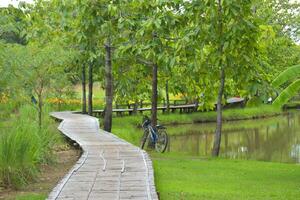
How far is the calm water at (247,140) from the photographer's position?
58.6 feet

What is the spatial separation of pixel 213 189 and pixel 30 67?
616 centimetres

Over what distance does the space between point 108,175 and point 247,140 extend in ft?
49.9

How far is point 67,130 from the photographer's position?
16.2 m

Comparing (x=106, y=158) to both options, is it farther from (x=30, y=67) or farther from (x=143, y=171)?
(x=30, y=67)

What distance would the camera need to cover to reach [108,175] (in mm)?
8344

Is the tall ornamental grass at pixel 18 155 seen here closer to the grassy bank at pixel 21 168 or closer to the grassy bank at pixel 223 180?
the grassy bank at pixel 21 168

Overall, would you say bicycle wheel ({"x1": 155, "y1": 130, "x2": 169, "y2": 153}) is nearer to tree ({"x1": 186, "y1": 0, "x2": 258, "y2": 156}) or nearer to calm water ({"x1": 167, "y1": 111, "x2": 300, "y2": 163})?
calm water ({"x1": 167, "y1": 111, "x2": 300, "y2": 163})

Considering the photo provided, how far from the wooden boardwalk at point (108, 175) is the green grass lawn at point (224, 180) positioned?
1.22ft

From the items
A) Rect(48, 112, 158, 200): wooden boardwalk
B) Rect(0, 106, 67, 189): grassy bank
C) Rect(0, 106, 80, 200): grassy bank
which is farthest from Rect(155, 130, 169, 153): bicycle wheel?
Rect(0, 106, 67, 189): grassy bank

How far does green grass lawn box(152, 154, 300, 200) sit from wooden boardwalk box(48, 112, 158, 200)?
370mm

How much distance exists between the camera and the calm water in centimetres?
1786

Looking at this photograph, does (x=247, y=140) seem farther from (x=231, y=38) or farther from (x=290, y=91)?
→ (x=290, y=91)

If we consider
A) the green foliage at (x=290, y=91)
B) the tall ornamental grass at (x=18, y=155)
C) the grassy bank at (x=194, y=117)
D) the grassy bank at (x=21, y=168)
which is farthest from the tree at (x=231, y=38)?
the grassy bank at (x=194, y=117)

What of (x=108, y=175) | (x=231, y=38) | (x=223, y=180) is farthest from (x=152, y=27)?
(x=108, y=175)
